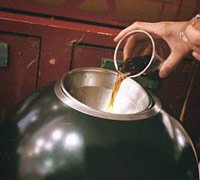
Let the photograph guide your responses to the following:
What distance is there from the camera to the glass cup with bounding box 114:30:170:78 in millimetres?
844

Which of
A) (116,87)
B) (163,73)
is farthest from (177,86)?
(116,87)

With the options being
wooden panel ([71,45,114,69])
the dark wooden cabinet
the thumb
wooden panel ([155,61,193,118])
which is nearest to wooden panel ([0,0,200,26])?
the dark wooden cabinet

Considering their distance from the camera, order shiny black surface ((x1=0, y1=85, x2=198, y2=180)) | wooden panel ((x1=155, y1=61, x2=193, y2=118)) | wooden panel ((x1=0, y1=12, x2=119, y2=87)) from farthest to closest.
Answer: wooden panel ((x1=155, y1=61, x2=193, y2=118))
wooden panel ((x1=0, y1=12, x2=119, y2=87))
shiny black surface ((x1=0, y1=85, x2=198, y2=180))

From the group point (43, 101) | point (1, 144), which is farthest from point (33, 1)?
point (1, 144)

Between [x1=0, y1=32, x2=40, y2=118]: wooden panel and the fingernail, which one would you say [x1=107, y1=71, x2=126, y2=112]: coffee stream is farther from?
[x1=0, y1=32, x2=40, y2=118]: wooden panel

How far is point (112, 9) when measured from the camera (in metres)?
1.11

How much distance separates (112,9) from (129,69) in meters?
0.37

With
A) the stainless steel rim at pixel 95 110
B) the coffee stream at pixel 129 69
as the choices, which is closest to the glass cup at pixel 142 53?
the coffee stream at pixel 129 69

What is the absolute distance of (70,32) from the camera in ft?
3.44

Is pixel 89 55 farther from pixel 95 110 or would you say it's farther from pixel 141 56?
pixel 95 110

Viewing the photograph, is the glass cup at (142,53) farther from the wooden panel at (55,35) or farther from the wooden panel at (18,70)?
the wooden panel at (18,70)

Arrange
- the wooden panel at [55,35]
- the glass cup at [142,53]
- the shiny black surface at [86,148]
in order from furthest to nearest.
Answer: the wooden panel at [55,35]
the glass cup at [142,53]
the shiny black surface at [86,148]

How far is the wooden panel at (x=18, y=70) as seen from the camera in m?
1.06

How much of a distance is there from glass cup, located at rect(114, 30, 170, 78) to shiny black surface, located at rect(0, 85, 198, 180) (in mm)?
211
